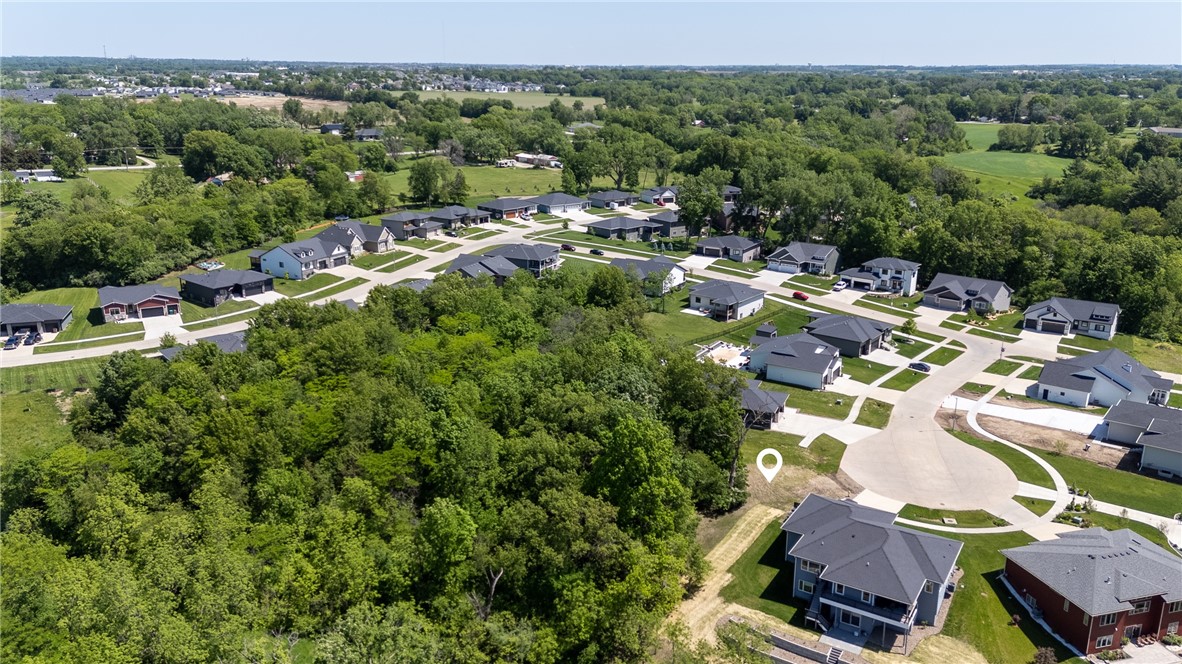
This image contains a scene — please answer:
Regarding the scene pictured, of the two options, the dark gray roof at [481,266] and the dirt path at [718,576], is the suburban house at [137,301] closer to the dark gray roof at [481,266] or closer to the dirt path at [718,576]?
the dark gray roof at [481,266]

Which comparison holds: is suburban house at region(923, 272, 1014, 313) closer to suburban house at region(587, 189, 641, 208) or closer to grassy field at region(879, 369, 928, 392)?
grassy field at region(879, 369, 928, 392)

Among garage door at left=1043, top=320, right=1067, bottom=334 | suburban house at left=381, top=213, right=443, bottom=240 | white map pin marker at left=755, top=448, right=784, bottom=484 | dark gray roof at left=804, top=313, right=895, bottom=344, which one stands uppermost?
suburban house at left=381, top=213, right=443, bottom=240

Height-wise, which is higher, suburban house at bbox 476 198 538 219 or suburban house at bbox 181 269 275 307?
suburban house at bbox 476 198 538 219

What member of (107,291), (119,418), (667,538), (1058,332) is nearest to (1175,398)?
(1058,332)

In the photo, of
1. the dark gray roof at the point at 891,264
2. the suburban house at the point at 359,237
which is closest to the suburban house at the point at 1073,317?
the dark gray roof at the point at 891,264

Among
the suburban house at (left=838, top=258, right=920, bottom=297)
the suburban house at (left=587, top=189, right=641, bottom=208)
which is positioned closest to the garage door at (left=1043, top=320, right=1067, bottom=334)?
the suburban house at (left=838, top=258, right=920, bottom=297)

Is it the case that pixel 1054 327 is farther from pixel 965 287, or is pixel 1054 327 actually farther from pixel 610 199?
pixel 610 199
